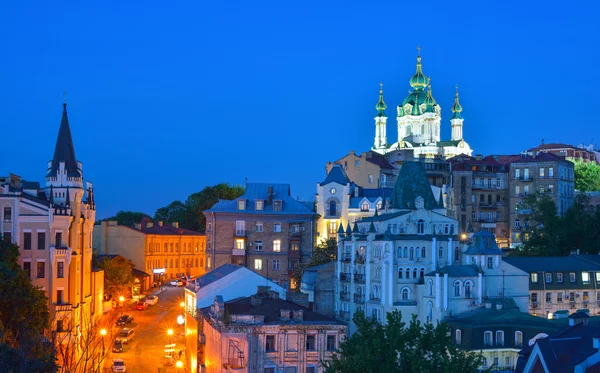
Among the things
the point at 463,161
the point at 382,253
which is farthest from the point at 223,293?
the point at 463,161

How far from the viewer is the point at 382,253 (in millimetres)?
76250

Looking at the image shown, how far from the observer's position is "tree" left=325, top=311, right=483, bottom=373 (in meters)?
42.5

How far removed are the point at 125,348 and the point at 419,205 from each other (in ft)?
85.1

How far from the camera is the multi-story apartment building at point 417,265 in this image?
72.0 metres

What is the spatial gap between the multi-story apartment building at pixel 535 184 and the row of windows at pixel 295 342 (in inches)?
2649

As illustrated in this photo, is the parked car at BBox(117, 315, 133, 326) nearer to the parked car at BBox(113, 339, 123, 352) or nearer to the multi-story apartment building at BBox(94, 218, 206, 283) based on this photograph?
the parked car at BBox(113, 339, 123, 352)

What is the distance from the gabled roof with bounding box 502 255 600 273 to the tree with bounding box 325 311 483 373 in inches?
1391

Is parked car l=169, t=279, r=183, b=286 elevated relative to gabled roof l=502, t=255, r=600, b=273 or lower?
lower

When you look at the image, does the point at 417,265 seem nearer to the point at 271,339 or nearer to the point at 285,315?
the point at 285,315

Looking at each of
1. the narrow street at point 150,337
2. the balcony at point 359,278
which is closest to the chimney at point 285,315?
the narrow street at point 150,337

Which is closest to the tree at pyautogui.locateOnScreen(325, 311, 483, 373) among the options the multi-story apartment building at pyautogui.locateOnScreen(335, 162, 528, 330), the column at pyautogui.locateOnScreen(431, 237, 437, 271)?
the multi-story apartment building at pyautogui.locateOnScreen(335, 162, 528, 330)

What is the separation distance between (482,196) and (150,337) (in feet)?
194

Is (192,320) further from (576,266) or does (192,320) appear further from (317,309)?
(576,266)

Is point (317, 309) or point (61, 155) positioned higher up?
point (61, 155)
